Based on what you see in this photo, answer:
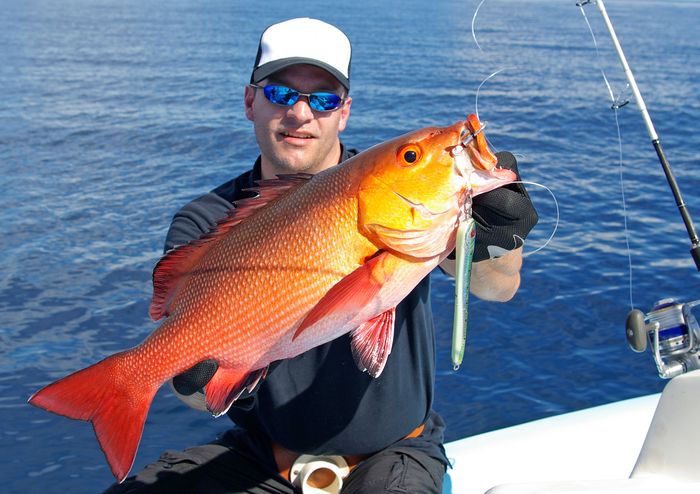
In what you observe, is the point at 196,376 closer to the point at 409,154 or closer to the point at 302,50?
the point at 409,154

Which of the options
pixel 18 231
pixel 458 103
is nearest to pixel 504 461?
pixel 18 231

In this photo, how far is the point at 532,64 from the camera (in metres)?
22.2

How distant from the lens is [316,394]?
9.98 ft

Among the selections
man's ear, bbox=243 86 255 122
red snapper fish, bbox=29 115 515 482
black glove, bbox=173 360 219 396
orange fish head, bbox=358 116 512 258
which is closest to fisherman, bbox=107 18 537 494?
man's ear, bbox=243 86 255 122

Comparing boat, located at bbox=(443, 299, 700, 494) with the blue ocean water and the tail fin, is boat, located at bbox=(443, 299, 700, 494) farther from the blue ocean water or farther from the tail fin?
the blue ocean water

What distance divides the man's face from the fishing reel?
5.46 ft

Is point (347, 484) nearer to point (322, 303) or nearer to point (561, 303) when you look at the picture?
point (322, 303)

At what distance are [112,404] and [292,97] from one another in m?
1.63

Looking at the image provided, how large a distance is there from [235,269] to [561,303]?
5536 millimetres

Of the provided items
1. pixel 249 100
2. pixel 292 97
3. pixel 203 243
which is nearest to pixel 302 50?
pixel 292 97

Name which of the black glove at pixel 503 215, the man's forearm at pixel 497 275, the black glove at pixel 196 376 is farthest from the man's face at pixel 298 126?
the black glove at pixel 196 376

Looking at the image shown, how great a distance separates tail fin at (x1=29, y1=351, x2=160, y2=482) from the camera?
7.64 feet

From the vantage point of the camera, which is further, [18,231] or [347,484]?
[18,231]

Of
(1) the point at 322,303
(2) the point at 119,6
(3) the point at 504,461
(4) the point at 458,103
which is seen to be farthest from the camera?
(2) the point at 119,6
